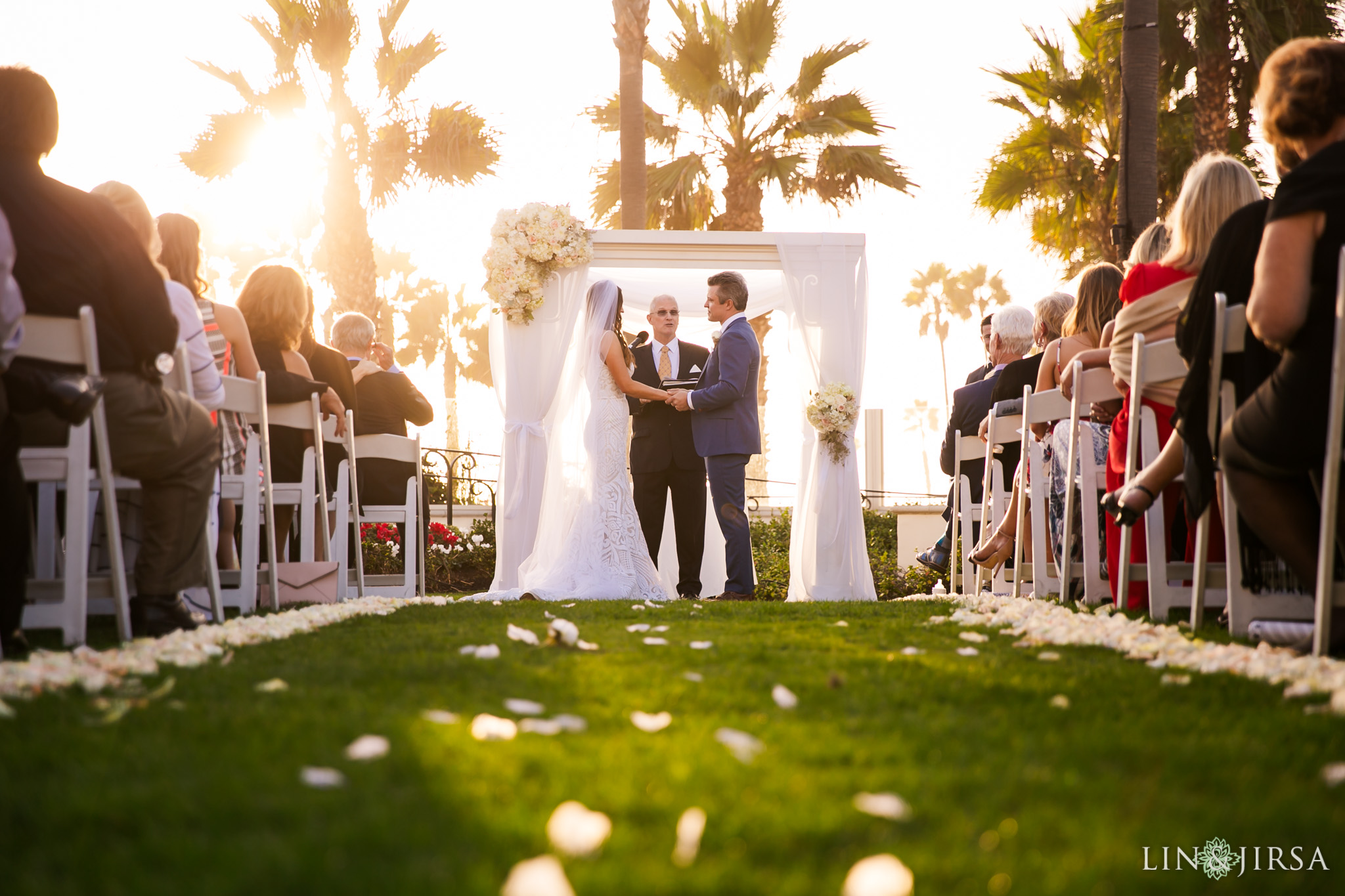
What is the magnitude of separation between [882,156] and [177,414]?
12811 mm

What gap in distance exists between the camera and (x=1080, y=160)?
15.3 metres

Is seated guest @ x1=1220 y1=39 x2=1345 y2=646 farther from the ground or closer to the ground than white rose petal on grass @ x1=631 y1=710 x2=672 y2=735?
farther from the ground

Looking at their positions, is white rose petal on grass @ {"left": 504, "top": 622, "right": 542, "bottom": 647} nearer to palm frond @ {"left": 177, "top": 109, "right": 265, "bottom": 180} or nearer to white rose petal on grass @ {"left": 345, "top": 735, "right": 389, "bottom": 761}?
white rose petal on grass @ {"left": 345, "top": 735, "right": 389, "bottom": 761}

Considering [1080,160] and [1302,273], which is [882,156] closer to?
[1080,160]

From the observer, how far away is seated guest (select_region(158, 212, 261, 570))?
4.76m

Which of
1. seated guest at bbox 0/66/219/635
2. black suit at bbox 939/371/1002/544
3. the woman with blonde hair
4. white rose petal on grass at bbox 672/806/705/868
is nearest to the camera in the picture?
white rose petal on grass at bbox 672/806/705/868

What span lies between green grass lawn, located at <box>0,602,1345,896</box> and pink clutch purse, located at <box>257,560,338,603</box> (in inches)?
105

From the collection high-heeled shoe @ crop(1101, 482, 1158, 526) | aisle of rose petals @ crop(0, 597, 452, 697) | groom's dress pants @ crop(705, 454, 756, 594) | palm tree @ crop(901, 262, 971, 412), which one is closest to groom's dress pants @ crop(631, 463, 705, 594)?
groom's dress pants @ crop(705, 454, 756, 594)

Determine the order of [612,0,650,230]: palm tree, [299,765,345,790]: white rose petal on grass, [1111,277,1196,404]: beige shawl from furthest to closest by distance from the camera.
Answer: [612,0,650,230]: palm tree < [1111,277,1196,404]: beige shawl < [299,765,345,790]: white rose petal on grass

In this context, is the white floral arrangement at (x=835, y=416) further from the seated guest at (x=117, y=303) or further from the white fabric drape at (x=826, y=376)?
the seated guest at (x=117, y=303)

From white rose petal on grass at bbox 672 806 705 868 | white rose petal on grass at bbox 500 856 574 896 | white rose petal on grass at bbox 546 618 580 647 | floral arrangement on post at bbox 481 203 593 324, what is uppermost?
floral arrangement on post at bbox 481 203 593 324

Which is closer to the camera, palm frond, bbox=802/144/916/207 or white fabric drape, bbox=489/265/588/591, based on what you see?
white fabric drape, bbox=489/265/588/591

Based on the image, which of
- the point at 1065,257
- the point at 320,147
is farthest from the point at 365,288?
the point at 1065,257

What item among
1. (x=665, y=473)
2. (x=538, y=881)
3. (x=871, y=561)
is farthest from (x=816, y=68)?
(x=538, y=881)
